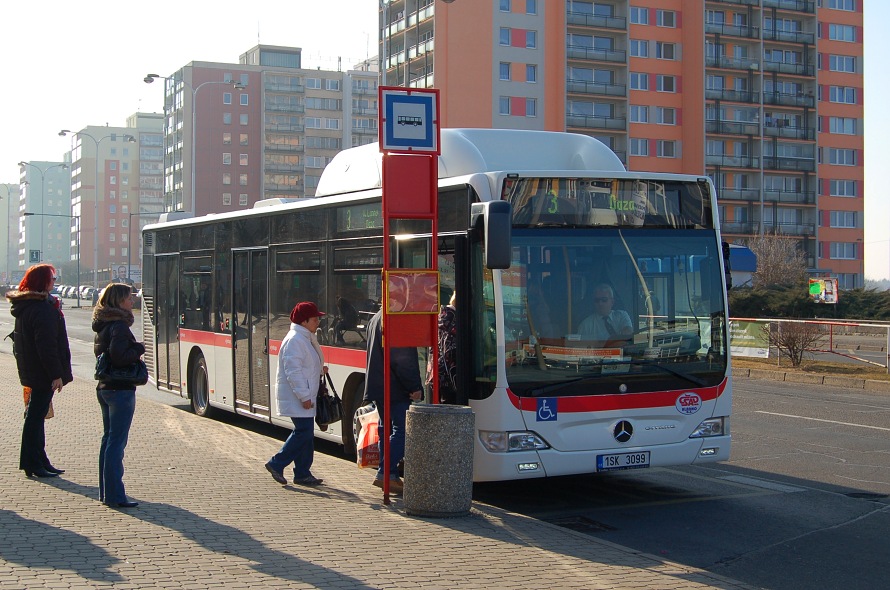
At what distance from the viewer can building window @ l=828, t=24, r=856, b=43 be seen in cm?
9300

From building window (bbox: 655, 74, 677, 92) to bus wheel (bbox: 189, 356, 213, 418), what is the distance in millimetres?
77198

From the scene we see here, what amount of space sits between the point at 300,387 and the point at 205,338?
6309mm

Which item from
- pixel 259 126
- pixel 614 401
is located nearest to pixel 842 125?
pixel 259 126

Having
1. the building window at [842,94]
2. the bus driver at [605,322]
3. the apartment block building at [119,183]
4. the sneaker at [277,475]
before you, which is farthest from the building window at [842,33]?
the apartment block building at [119,183]

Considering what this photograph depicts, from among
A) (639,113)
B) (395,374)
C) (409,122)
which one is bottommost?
(395,374)

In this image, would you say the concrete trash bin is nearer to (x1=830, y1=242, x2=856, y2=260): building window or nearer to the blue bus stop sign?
the blue bus stop sign

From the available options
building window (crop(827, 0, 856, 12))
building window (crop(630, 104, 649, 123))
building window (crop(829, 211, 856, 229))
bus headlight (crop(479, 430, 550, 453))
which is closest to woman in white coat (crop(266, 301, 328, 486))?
bus headlight (crop(479, 430, 550, 453))

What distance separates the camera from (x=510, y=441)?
888cm

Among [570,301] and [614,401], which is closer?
[570,301]

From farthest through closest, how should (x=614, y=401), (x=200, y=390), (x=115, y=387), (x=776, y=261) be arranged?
(x=776, y=261) → (x=200, y=390) → (x=614, y=401) → (x=115, y=387)

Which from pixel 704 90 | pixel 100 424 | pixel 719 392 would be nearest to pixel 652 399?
pixel 719 392

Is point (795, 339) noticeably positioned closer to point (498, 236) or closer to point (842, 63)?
point (498, 236)

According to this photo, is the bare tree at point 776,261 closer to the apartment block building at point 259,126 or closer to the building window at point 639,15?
the building window at point 639,15

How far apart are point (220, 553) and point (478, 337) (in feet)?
10.1
